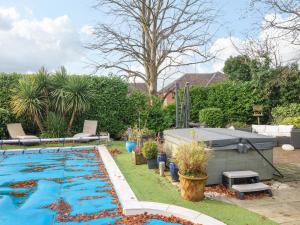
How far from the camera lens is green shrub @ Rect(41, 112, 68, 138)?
47.6 feet

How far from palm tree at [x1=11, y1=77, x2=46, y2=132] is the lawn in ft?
23.2

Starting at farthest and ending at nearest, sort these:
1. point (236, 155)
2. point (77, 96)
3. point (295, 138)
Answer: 1. point (77, 96)
2. point (295, 138)
3. point (236, 155)

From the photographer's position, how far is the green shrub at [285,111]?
15312 mm

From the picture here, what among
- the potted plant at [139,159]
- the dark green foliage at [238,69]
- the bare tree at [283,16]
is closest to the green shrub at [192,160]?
the potted plant at [139,159]

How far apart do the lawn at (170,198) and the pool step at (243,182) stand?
58cm

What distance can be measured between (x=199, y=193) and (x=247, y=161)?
1.82 meters

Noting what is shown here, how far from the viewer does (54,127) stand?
1452cm

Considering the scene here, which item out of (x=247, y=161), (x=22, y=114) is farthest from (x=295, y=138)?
(x=22, y=114)

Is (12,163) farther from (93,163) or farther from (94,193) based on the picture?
(94,193)

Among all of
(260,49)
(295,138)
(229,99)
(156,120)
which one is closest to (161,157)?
(295,138)

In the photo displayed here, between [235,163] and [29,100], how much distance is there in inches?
405

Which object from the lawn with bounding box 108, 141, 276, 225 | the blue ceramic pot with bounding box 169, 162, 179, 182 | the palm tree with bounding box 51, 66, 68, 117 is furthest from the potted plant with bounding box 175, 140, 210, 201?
the palm tree with bounding box 51, 66, 68, 117

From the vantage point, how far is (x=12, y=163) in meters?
10.6

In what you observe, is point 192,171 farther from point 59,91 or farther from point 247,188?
point 59,91
